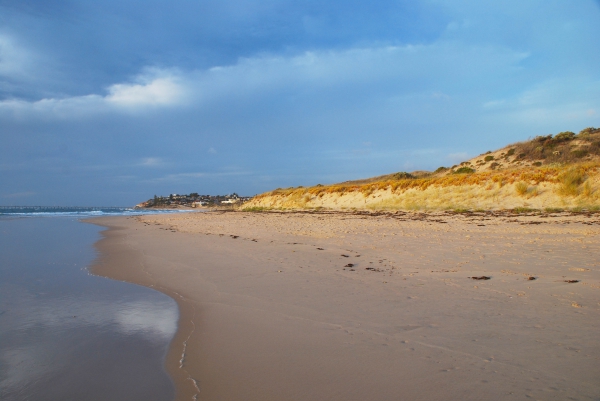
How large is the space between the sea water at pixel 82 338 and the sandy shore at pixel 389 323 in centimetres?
25

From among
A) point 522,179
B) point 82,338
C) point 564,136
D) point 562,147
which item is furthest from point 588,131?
point 82,338

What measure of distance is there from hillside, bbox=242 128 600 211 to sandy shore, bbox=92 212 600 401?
10.7 m

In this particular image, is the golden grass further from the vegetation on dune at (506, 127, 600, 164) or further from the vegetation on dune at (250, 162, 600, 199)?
the vegetation on dune at (506, 127, 600, 164)

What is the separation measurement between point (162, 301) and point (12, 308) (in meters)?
1.79

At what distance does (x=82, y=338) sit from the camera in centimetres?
345

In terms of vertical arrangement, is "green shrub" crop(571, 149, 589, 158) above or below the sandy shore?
above

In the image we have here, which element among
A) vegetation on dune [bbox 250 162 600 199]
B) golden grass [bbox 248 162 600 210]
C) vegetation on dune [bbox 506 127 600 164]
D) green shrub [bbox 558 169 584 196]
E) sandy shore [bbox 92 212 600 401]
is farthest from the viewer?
vegetation on dune [bbox 506 127 600 164]

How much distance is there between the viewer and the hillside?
636 inches

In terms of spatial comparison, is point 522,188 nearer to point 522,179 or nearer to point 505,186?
point 522,179

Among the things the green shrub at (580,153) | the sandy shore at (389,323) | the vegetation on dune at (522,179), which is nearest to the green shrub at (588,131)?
the green shrub at (580,153)

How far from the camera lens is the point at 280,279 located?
5605 millimetres

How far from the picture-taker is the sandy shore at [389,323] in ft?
8.07

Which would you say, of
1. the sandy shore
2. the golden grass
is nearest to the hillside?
the golden grass

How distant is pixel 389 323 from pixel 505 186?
60.6ft
